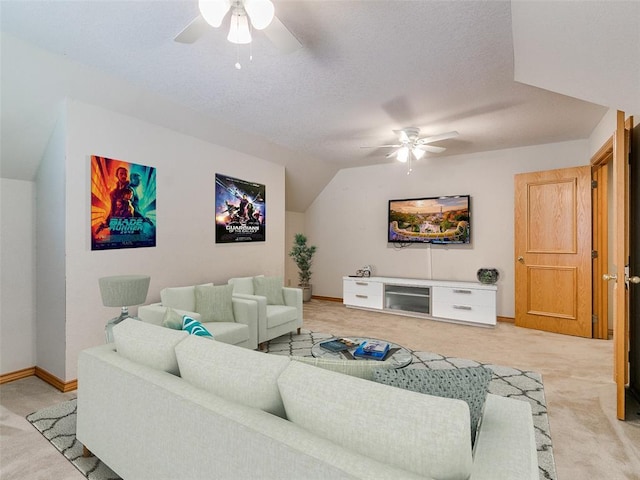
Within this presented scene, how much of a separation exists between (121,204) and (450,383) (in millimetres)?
3170

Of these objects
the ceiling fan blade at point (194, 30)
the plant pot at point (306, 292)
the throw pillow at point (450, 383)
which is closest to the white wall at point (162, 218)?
the plant pot at point (306, 292)

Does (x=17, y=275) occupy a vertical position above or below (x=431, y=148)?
below

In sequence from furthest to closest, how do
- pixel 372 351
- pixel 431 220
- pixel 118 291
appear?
pixel 431 220 → pixel 372 351 → pixel 118 291

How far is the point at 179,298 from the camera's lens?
3195 mm

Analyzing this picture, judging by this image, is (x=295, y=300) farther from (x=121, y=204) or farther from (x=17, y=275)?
(x=17, y=275)

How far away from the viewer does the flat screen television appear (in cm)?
527

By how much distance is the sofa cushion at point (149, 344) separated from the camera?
1.55 m

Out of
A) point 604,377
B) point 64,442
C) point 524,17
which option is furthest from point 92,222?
point 604,377

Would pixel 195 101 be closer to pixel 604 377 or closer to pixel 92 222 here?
pixel 92 222

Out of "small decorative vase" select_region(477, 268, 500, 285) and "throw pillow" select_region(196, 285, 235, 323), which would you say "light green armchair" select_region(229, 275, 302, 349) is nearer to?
"throw pillow" select_region(196, 285, 235, 323)

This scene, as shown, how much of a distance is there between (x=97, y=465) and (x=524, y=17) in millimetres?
3438

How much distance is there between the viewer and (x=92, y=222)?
9.61 ft

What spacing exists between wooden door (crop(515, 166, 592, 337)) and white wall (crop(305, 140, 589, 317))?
1.24 ft

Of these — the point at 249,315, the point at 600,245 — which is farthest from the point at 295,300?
the point at 600,245
